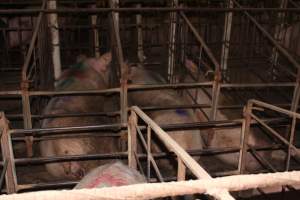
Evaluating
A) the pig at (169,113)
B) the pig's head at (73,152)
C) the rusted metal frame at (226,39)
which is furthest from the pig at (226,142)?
the rusted metal frame at (226,39)

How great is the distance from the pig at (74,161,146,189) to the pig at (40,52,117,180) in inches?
49.8

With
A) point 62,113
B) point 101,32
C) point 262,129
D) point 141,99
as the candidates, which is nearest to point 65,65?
point 101,32

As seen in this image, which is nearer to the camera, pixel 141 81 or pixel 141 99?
pixel 141 99

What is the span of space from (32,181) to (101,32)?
4.98 meters

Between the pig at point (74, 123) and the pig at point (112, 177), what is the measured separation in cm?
126

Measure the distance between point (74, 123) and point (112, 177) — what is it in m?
1.81

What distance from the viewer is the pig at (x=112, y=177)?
8.40 feet

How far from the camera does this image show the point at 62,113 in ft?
13.9

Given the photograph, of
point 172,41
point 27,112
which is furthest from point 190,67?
point 27,112

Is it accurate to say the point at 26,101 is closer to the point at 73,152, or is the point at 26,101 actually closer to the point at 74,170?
the point at 73,152

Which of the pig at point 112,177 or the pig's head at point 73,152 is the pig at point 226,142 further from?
the pig at point 112,177

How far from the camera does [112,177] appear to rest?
8.61 feet

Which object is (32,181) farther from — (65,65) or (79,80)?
(65,65)

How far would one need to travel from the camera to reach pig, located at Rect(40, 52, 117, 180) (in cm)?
404
